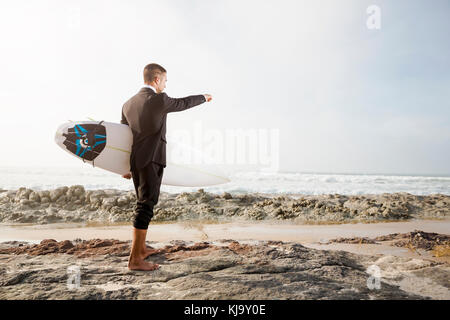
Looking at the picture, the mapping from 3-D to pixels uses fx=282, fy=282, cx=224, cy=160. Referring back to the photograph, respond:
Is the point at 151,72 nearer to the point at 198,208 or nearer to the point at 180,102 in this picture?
the point at 180,102

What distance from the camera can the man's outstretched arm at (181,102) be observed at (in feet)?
7.69

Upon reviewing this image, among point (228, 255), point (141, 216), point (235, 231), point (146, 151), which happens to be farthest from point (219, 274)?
point (235, 231)

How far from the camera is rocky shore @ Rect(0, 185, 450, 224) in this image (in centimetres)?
533

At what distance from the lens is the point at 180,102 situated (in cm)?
246

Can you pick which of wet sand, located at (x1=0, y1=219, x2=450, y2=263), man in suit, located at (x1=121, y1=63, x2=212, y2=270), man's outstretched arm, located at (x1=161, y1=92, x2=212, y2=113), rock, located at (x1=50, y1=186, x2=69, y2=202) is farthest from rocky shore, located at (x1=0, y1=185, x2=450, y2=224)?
man's outstretched arm, located at (x1=161, y1=92, x2=212, y2=113)

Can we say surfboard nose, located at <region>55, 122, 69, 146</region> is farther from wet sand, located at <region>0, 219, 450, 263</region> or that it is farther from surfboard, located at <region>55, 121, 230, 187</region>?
wet sand, located at <region>0, 219, 450, 263</region>

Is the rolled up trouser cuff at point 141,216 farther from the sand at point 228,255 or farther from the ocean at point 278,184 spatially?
the ocean at point 278,184

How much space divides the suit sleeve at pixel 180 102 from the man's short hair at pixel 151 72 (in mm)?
239

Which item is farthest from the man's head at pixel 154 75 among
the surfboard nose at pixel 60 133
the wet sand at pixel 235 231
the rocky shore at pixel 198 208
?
the rocky shore at pixel 198 208

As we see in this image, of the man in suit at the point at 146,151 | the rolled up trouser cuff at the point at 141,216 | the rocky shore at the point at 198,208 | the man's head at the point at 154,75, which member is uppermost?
the man's head at the point at 154,75

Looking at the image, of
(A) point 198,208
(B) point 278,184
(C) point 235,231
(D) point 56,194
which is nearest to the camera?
(C) point 235,231

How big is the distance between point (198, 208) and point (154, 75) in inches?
144

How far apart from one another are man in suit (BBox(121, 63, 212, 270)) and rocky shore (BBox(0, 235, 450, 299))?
293mm

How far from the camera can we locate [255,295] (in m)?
1.76
